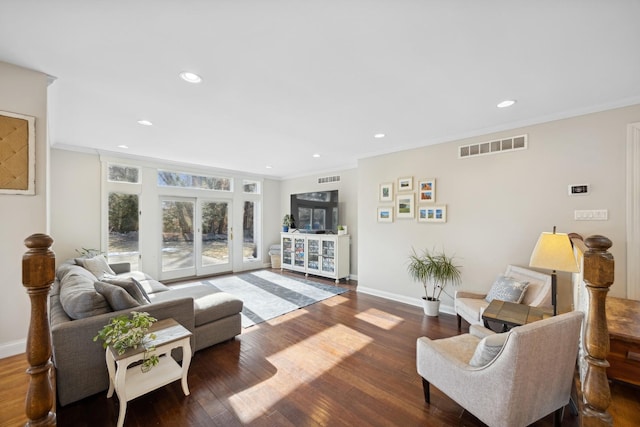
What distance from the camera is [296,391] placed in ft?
6.78

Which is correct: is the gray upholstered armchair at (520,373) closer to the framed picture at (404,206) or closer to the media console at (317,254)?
the framed picture at (404,206)

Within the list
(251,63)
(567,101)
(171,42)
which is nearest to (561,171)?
(567,101)

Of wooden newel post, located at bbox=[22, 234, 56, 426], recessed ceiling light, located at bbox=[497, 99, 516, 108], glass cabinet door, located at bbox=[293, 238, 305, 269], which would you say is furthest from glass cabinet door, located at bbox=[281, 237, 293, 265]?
wooden newel post, located at bbox=[22, 234, 56, 426]

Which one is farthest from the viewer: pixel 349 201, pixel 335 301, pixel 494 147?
pixel 349 201

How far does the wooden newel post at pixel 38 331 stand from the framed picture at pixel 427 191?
3.99m

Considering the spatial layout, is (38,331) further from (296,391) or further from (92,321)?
(296,391)

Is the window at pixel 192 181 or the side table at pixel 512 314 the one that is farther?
the window at pixel 192 181

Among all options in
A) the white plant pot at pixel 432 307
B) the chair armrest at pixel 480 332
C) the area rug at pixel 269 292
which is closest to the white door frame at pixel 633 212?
the chair armrest at pixel 480 332

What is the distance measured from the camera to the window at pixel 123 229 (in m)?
4.71

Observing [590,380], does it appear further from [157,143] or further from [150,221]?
[150,221]

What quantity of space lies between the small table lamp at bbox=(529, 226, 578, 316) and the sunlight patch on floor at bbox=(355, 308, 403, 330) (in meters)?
1.74

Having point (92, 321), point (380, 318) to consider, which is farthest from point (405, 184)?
point (92, 321)

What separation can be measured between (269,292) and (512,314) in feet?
11.9

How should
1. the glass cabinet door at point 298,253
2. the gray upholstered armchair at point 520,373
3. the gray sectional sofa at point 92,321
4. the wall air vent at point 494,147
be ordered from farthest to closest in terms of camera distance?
the glass cabinet door at point 298,253 → the wall air vent at point 494,147 → the gray sectional sofa at point 92,321 → the gray upholstered armchair at point 520,373
